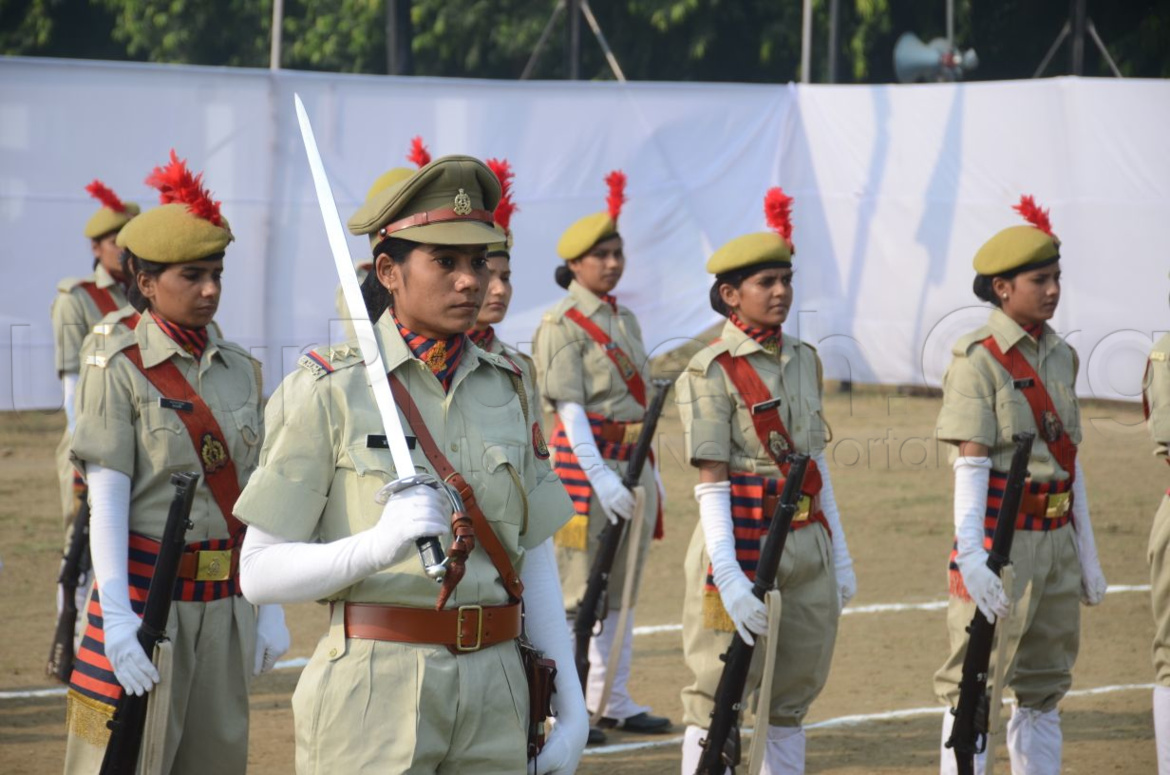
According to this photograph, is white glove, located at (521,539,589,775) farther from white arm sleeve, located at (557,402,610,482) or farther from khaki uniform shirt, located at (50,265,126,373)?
khaki uniform shirt, located at (50,265,126,373)

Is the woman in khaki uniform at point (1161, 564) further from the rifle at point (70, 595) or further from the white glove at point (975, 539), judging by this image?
the rifle at point (70, 595)

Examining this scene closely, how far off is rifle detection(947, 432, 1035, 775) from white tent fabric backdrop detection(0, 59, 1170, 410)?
28.1 feet

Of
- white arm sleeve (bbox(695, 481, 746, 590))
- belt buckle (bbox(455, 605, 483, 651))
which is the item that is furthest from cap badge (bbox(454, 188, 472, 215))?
white arm sleeve (bbox(695, 481, 746, 590))

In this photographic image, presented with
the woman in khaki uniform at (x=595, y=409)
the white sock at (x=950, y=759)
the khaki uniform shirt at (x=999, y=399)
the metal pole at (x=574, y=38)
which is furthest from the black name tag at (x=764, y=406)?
the metal pole at (x=574, y=38)

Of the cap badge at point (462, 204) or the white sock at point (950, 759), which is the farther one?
the white sock at point (950, 759)

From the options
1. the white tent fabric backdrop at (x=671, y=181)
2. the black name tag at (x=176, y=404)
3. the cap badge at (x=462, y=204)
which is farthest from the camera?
the white tent fabric backdrop at (x=671, y=181)

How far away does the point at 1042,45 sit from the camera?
23.2 meters

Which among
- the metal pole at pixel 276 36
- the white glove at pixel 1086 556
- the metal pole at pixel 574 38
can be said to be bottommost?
the white glove at pixel 1086 556

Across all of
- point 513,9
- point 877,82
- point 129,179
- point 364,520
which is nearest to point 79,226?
point 129,179

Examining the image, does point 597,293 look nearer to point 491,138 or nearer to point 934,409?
point 491,138

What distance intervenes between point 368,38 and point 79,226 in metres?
12.5

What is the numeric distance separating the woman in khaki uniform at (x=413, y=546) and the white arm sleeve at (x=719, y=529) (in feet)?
6.65

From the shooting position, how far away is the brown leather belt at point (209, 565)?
470cm

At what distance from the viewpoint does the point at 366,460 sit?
3252 millimetres
